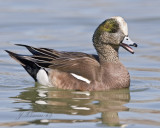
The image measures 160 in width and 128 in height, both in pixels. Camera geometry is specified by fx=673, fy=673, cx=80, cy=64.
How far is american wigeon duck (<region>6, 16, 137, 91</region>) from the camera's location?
10.8m

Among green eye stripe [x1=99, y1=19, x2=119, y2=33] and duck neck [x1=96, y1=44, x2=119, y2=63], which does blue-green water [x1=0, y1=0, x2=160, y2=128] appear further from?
green eye stripe [x1=99, y1=19, x2=119, y2=33]

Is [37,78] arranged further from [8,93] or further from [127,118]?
[127,118]

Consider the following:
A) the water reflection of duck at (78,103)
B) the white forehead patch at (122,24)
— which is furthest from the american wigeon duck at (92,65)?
the water reflection of duck at (78,103)

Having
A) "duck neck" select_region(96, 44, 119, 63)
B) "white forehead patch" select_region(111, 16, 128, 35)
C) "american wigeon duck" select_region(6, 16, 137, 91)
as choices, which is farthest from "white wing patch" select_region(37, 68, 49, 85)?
"white forehead patch" select_region(111, 16, 128, 35)

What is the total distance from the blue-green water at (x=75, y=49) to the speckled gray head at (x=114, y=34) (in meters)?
0.77

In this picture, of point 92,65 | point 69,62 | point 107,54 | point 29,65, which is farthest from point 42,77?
point 107,54

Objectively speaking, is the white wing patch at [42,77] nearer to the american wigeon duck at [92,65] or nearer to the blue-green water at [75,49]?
the american wigeon duck at [92,65]

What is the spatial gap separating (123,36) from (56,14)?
6.23 metres

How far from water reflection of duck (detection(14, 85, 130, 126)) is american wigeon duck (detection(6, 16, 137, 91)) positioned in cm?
18

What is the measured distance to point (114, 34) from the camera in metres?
10.9

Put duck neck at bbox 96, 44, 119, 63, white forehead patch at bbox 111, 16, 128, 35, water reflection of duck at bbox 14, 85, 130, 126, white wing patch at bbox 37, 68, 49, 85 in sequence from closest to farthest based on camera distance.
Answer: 1. water reflection of duck at bbox 14, 85, 130, 126
2. white forehead patch at bbox 111, 16, 128, 35
3. duck neck at bbox 96, 44, 119, 63
4. white wing patch at bbox 37, 68, 49, 85

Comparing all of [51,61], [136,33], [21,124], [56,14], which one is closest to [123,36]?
[51,61]

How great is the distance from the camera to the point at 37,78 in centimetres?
1120

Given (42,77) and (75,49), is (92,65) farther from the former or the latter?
(75,49)
